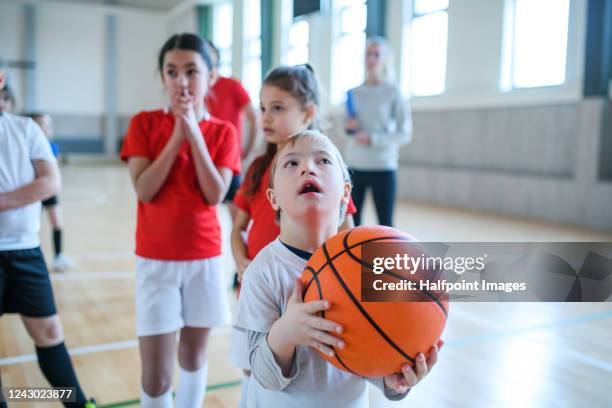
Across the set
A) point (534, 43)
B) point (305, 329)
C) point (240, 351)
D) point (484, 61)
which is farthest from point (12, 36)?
point (305, 329)

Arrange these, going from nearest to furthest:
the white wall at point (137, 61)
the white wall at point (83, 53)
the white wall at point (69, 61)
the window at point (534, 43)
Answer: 1. the window at point (534, 43)
2. the white wall at point (83, 53)
3. the white wall at point (69, 61)
4. the white wall at point (137, 61)

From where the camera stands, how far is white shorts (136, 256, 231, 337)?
1.58 metres

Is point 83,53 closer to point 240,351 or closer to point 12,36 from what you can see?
point 12,36

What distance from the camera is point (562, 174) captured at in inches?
272

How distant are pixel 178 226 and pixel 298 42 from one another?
1113 centimetres

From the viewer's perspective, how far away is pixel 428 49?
875 centimetres

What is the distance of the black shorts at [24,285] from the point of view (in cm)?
158

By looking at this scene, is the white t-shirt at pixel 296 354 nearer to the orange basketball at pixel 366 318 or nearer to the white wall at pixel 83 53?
the orange basketball at pixel 366 318

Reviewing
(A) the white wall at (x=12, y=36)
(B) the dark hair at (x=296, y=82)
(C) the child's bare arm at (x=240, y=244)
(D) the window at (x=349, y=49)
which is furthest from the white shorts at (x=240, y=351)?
(A) the white wall at (x=12, y=36)

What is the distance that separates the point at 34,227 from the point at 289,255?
1.05m

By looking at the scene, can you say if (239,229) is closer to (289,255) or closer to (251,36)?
(289,255)

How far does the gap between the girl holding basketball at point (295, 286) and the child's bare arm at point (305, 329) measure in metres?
0.02

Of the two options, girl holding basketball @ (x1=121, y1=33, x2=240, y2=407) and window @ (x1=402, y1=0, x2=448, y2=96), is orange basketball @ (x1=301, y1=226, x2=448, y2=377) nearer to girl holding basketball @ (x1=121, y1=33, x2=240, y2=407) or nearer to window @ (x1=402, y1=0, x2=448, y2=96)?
girl holding basketball @ (x1=121, y1=33, x2=240, y2=407)

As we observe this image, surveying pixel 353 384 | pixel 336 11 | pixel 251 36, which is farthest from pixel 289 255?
pixel 251 36
